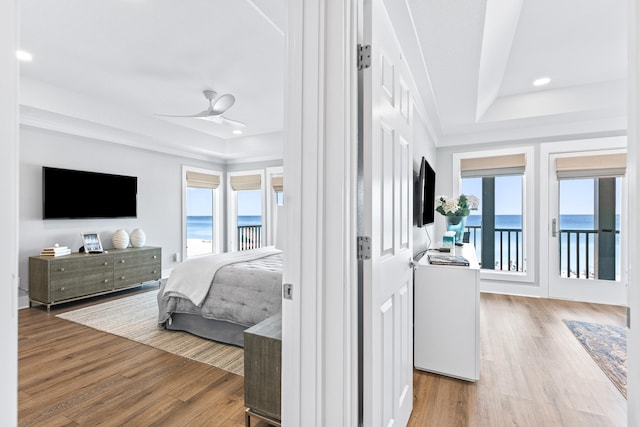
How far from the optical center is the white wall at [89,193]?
3785mm

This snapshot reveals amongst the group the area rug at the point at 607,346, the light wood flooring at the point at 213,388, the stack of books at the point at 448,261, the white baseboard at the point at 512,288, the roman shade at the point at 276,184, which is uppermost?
the roman shade at the point at 276,184

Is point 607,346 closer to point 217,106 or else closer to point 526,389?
point 526,389

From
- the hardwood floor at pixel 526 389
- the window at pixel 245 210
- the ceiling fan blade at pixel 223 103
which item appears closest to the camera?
the hardwood floor at pixel 526 389

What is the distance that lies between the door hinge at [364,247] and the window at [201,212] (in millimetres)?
5269

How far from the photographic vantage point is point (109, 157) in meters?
4.62

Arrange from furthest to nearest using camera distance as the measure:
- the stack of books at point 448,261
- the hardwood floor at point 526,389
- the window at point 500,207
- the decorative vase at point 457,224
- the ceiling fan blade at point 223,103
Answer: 1. the window at point 500,207
2. the decorative vase at point 457,224
3. the ceiling fan blade at point 223,103
4. the stack of books at point 448,261
5. the hardwood floor at point 526,389

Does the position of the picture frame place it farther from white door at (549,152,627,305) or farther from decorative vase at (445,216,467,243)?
white door at (549,152,627,305)

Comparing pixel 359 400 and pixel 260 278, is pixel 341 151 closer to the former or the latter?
pixel 359 400

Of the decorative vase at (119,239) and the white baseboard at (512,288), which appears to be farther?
the decorative vase at (119,239)

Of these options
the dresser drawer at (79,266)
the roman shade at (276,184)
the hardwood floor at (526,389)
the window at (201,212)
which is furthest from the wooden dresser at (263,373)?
the window at (201,212)

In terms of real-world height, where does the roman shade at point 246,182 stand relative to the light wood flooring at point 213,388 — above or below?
above

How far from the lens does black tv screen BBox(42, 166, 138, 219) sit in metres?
3.95

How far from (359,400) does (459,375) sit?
135cm

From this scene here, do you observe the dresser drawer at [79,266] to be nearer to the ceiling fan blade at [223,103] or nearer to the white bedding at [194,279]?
the white bedding at [194,279]
